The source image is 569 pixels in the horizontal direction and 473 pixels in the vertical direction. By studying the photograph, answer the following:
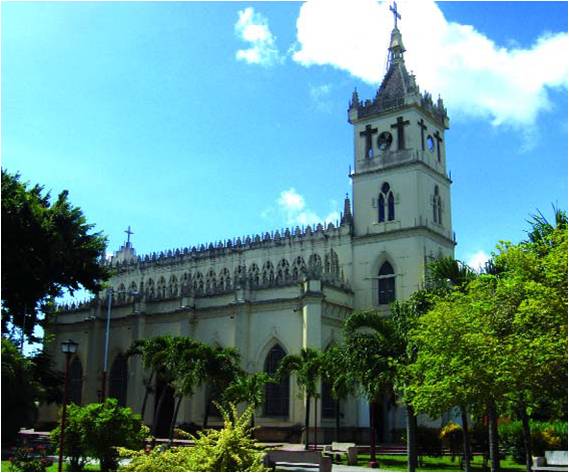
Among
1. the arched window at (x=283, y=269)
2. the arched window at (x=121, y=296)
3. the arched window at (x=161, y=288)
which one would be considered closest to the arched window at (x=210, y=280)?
the arched window at (x=161, y=288)

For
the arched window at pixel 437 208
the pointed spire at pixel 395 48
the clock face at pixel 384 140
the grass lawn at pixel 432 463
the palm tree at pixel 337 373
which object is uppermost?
the pointed spire at pixel 395 48

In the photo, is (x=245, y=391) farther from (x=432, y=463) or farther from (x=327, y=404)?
(x=432, y=463)

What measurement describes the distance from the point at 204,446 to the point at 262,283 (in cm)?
3474

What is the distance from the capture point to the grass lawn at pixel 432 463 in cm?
3127

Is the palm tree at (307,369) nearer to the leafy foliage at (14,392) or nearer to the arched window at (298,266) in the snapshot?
the arched window at (298,266)

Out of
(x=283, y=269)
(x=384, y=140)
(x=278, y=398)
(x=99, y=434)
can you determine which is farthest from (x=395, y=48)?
(x=99, y=434)

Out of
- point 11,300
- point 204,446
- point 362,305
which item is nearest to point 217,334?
point 362,305

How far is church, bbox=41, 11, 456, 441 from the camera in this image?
46.8 m

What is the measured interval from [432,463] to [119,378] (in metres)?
31.7

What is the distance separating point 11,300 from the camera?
39.1m

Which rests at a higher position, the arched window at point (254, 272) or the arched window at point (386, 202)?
the arched window at point (386, 202)

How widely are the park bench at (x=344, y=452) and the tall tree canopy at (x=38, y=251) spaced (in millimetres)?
18043

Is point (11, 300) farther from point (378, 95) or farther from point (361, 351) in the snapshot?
point (378, 95)

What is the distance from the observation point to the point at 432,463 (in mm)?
34000
